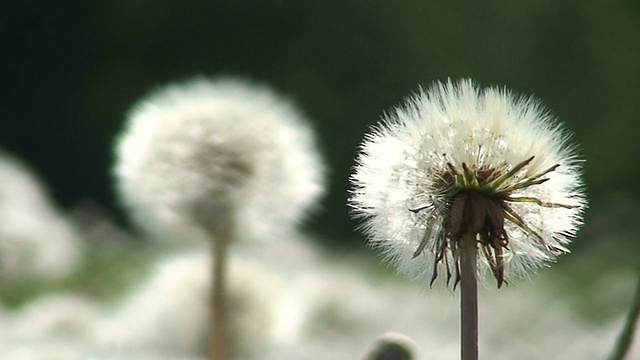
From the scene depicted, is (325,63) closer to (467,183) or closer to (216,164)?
(216,164)

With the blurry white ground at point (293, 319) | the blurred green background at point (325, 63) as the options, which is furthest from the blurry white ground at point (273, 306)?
the blurred green background at point (325, 63)

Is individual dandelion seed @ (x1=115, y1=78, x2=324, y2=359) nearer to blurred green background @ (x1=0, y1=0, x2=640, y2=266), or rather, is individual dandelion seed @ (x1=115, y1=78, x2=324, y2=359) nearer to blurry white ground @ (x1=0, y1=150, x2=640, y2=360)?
blurry white ground @ (x1=0, y1=150, x2=640, y2=360)

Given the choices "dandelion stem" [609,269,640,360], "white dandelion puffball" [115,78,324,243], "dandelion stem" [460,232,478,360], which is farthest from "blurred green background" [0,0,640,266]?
"dandelion stem" [460,232,478,360]

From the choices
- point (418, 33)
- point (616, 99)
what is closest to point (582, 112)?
point (616, 99)

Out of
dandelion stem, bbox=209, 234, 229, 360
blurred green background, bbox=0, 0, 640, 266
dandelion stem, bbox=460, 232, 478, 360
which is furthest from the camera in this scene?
blurred green background, bbox=0, 0, 640, 266

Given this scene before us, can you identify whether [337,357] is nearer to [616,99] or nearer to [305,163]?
[305,163]
